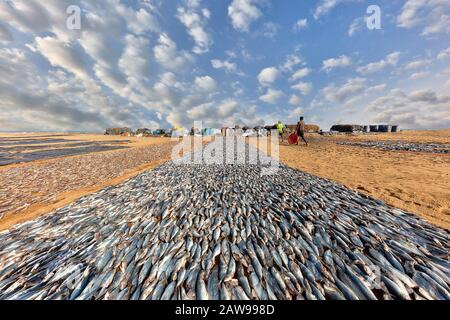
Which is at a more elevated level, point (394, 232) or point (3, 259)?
point (394, 232)

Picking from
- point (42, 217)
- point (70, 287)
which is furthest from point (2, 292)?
point (42, 217)

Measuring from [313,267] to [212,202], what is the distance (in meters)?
3.31

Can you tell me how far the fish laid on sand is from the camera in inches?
92.2

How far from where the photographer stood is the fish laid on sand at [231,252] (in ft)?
7.68

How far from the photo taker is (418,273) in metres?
2.43

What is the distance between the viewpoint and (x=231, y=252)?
10.1 ft

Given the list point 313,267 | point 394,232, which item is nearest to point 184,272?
point 313,267

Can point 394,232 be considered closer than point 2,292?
No

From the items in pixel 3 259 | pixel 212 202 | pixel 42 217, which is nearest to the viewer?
pixel 3 259
